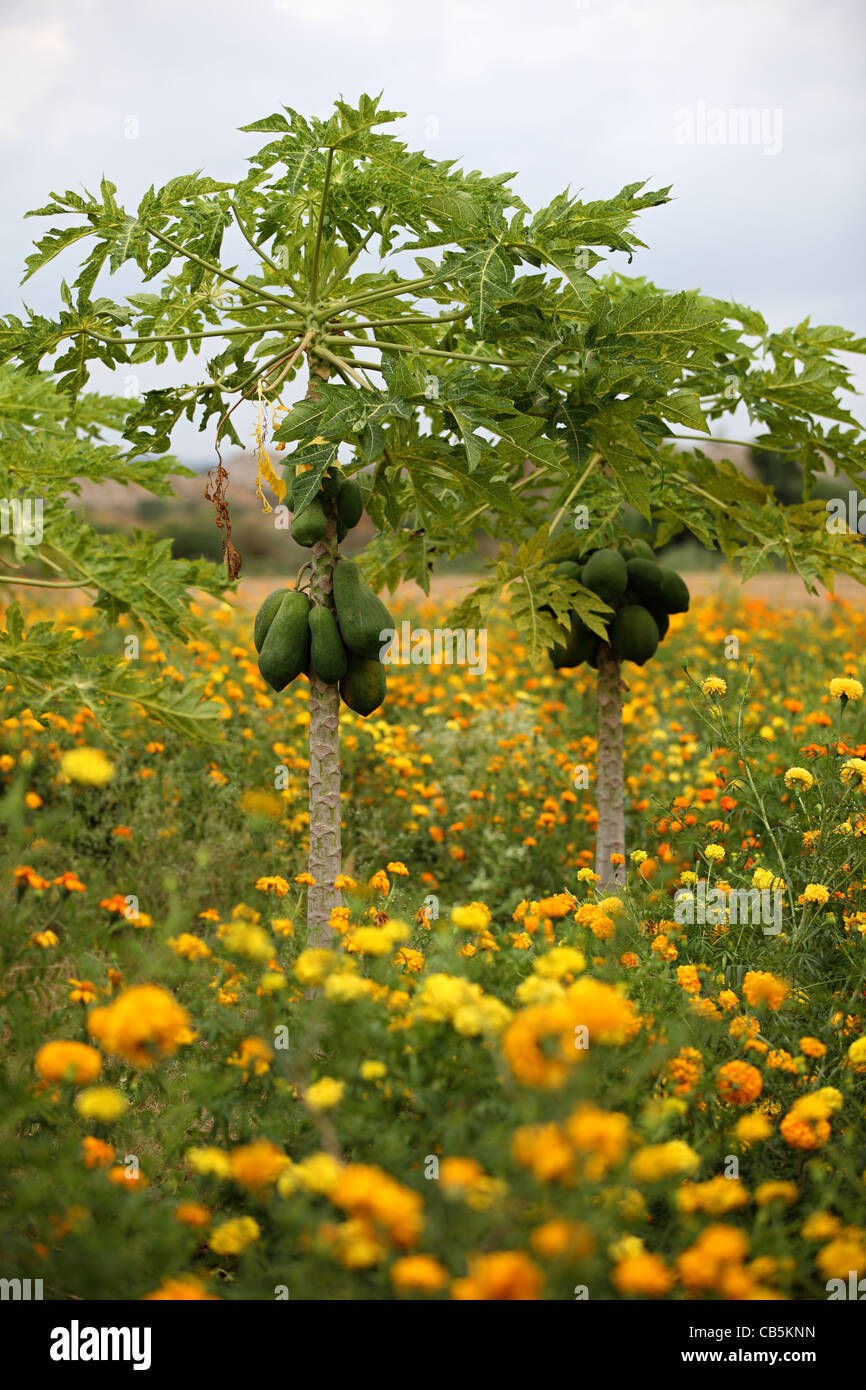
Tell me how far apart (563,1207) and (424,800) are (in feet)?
11.0

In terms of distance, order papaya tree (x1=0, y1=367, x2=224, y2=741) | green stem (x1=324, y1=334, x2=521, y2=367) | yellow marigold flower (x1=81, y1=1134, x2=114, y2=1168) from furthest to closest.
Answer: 1. papaya tree (x1=0, y1=367, x2=224, y2=741)
2. green stem (x1=324, y1=334, x2=521, y2=367)
3. yellow marigold flower (x1=81, y1=1134, x2=114, y2=1168)

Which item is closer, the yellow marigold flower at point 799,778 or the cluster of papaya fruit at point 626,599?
the yellow marigold flower at point 799,778

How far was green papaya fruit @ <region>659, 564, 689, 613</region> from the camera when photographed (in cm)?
334

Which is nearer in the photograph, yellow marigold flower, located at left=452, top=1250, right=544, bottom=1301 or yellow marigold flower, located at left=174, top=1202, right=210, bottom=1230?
yellow marigold flower, located at left=452, top=1250, right=544, bottom=1301

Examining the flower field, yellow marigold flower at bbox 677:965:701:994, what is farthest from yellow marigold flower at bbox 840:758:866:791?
yellow marigold flower at bbox 677:965:701:994

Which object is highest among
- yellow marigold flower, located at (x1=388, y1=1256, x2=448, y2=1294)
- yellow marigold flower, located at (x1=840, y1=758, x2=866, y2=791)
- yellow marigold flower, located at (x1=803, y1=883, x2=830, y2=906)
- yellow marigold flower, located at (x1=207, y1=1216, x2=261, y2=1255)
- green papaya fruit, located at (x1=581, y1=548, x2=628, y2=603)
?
green papaya fruit, located at (x1=581, y1=548, x2=628, y2=603)

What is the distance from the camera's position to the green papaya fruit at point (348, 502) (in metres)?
2.67

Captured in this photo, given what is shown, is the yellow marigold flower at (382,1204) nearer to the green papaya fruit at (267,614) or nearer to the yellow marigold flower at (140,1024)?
the yellow marigold flower at (140,1024)

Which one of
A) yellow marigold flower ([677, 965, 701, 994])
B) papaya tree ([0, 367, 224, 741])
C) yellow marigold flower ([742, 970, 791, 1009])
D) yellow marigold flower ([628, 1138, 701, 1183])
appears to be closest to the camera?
yellow marigold flower ([628, 1138, 701, 1183])

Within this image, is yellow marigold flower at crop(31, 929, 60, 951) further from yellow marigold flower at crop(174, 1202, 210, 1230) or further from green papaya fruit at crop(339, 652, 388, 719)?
yellow marigold flower at crop(174, 1202, 210, 1230)

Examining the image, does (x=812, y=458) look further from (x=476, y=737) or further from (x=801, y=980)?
(x=476, y=737)

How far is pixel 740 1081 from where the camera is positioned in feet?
5.57

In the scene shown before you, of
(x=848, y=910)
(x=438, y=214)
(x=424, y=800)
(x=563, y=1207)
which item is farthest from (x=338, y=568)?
(x=424, y=800)

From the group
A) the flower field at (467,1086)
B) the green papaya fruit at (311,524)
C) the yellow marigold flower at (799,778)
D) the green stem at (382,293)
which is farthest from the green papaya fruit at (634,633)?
the green stem at (382,293)
